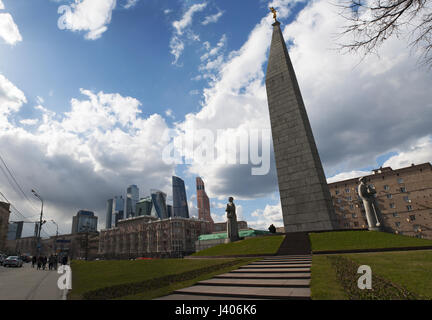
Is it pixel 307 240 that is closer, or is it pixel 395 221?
pixel 307 240

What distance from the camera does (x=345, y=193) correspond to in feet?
205

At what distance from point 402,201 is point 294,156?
45608 mm

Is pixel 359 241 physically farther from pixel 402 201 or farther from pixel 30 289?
pixel 402 201

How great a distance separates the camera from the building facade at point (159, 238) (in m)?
90.4

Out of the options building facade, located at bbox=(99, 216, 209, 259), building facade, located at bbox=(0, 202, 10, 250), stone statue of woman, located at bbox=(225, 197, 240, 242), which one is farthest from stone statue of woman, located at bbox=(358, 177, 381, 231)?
building facade, located at bbox=(0, 202, 10, 250)

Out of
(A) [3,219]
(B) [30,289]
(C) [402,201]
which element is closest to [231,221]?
(B) [30,289]

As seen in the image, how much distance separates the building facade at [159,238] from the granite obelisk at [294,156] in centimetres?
6474

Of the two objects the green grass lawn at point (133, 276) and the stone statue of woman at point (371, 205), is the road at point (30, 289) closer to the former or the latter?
the green grass lawn at point (133, 276)

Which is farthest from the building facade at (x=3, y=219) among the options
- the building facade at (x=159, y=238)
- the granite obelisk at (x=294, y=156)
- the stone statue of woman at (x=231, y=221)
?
the granite obelisk at (x=294, y=156)

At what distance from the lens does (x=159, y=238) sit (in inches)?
3718
